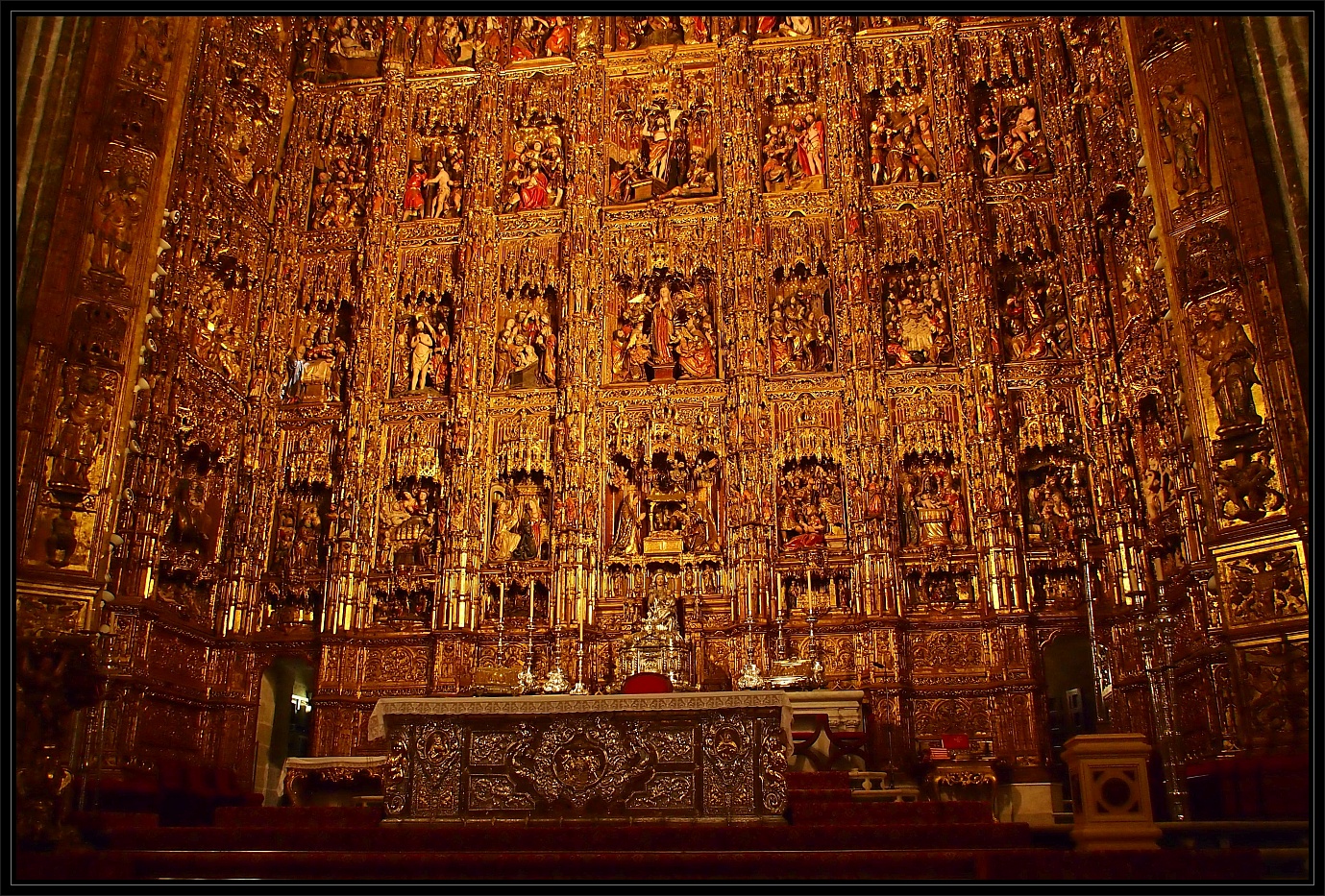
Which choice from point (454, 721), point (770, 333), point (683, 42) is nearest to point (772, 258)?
point (770, 333)

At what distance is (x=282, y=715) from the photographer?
13078 millimetres

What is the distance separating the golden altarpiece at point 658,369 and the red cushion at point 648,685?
2321 mm

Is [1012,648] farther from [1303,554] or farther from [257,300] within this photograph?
[257,300]

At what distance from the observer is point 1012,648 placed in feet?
36.0

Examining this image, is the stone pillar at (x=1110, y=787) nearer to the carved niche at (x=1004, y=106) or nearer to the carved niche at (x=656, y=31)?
the carved niche at (x=1004, y=106)

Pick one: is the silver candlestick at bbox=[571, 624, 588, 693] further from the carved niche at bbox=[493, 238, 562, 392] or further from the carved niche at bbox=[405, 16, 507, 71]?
the carved niche at bbox=[405, 16, 507, 71]

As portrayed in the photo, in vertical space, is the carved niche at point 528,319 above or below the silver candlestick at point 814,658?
above

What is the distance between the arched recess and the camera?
480 inches

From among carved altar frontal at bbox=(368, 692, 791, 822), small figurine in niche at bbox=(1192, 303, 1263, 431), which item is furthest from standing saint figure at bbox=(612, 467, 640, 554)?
small figurine in niche at bbox=(1192, 303, 1263, 431)

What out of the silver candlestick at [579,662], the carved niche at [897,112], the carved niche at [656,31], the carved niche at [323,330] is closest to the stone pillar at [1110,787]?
the silver candlestick at [579,662]

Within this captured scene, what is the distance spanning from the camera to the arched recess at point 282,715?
12.2 metres

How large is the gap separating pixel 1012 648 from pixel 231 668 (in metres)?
9.33

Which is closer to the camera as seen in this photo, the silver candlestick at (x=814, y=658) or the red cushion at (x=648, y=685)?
the red cushion at (x=648, y=685)

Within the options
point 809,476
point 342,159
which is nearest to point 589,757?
point 809,476
